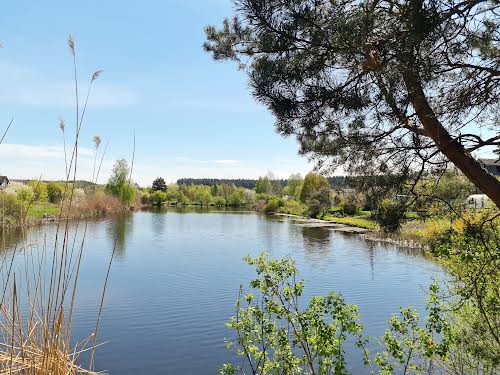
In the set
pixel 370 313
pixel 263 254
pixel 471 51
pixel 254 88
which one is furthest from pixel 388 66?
pixel 370 313

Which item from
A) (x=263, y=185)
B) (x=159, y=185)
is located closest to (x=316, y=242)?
(x=263, y=185)

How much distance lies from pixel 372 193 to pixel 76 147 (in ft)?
7.79

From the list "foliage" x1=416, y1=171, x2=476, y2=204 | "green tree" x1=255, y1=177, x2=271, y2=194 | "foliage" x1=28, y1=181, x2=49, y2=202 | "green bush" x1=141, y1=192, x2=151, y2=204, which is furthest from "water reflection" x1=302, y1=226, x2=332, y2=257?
"green tree" x1=255, y1=177, x2=271, y2=194

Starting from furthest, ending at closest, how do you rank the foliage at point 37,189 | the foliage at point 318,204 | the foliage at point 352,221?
the foliage at point 318,204, the foliage at point 352,221, the foliage at point 37,189

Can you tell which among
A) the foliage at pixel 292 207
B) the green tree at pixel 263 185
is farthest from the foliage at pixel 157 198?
the foliage at pixel 292 207

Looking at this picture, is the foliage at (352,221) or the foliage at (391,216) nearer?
the foliage at (391,216)

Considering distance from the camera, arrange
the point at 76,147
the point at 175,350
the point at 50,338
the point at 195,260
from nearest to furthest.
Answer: the point at 50,338 → the point at 76,147 → the point at 175,350 → the point at 195,260

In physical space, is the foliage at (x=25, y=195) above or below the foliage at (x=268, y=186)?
below

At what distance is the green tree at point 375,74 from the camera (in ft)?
7.82

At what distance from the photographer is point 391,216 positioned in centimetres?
308

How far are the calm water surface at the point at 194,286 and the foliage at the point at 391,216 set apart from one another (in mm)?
1878

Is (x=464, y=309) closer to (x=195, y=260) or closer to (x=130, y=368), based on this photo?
(x=130, y=368)

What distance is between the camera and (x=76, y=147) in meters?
1.70

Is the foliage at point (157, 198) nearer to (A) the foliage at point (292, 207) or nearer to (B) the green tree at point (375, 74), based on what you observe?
(A) the foliage at point (292, 207)
